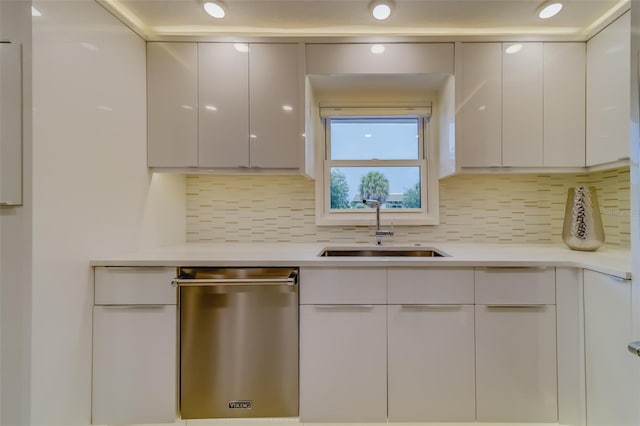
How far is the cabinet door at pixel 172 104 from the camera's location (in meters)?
1.82

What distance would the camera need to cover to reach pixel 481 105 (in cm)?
182

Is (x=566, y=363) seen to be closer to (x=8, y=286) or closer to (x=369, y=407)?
(x=369, y=407)

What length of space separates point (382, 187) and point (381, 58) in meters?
0.87

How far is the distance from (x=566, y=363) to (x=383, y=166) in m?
1.51

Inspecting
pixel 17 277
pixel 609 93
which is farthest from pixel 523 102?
pixel 17 277

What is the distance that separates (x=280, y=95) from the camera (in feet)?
6.00

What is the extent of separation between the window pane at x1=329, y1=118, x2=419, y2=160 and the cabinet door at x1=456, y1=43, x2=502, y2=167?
472 millimetres

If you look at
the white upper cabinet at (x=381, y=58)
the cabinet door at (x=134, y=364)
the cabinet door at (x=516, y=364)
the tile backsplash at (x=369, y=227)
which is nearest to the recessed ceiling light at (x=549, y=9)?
the white upper cabinet at (x=381, y=58)

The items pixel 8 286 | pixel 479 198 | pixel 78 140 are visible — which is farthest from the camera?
pixel 479 198

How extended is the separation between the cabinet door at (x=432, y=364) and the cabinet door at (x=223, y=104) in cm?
129

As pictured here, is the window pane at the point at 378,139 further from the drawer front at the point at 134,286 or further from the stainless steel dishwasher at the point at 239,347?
the drawer front at the point at 134,286

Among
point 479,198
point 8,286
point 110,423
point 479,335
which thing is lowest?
point 110,423

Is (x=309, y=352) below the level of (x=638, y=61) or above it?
below

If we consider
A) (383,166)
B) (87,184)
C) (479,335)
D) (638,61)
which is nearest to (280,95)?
(383,166)
